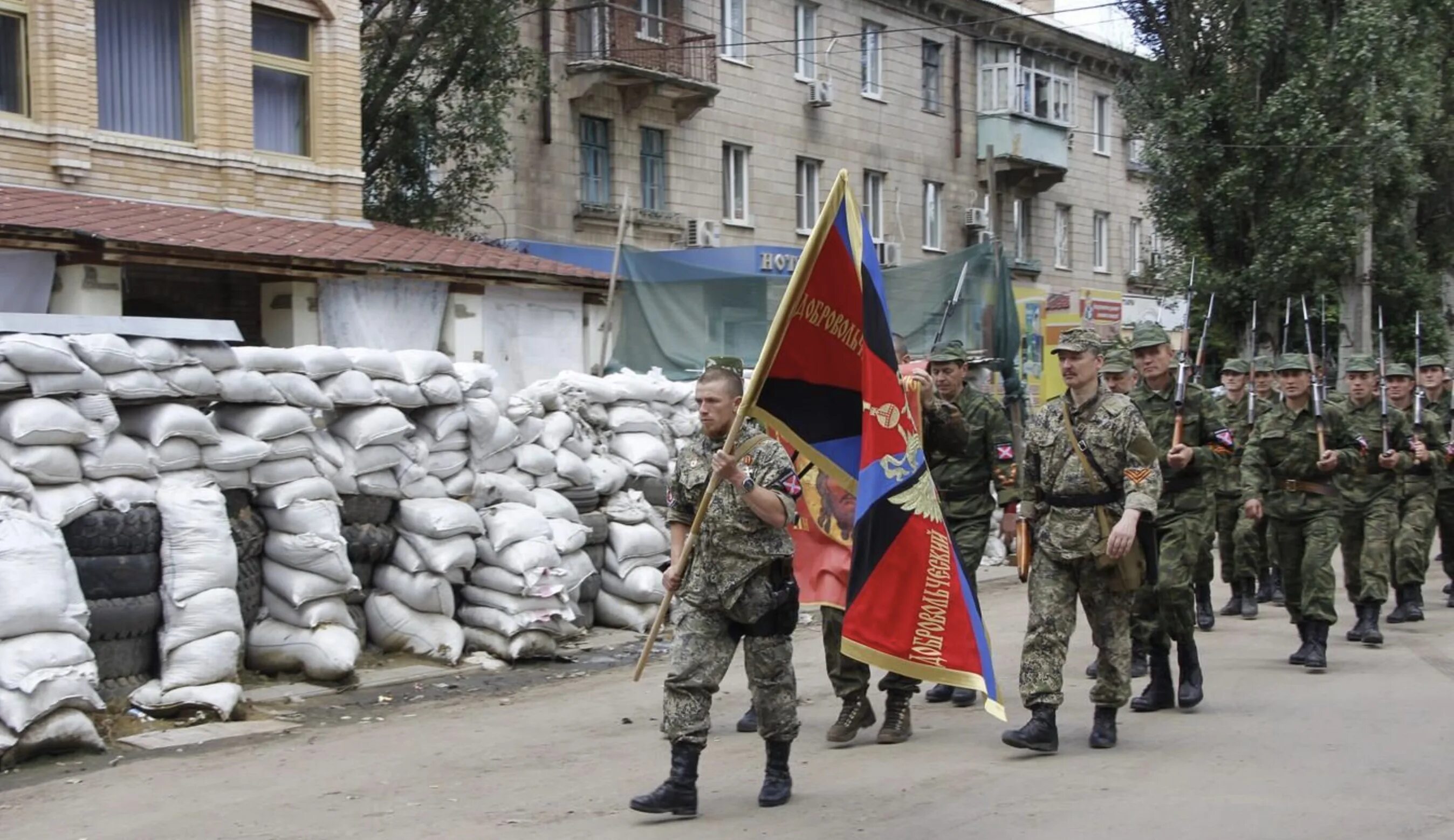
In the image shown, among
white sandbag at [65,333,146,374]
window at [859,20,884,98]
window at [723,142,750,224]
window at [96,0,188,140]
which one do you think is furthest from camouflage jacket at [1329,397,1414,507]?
window at [859,20,884,98]

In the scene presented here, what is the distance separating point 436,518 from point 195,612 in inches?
76.9

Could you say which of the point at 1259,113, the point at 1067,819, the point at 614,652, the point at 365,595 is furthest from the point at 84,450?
the point at 1259,113

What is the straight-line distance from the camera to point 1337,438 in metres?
9.62

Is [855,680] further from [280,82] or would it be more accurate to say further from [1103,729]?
[280,82]

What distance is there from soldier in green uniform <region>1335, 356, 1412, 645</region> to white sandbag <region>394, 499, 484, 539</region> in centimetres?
531

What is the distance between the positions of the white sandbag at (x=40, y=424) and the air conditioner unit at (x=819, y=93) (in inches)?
921

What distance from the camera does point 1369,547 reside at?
1034cm

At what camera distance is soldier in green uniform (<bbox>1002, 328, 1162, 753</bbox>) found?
6746mm

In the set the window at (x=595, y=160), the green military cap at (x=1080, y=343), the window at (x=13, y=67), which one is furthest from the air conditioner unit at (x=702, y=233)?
the green military cap at (x=1080, y=343)

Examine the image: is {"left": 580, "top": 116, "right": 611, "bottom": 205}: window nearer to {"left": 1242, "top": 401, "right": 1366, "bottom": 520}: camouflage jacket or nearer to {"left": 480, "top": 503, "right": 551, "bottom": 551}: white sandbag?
{"left": 480, "top": 503, "right": 551, "bottom": 551}: white sandbag

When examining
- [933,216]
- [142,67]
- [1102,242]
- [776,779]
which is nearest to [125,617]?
[776,779]

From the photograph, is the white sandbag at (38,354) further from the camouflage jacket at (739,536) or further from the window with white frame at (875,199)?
the window with white frame at (875,199)

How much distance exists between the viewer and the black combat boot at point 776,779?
5.94 metres

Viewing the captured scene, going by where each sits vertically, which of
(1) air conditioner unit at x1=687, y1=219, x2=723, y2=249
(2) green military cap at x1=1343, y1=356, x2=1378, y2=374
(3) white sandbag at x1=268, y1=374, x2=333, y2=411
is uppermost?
(1) air conditioner unit at x1=687, y1=219, x2=723, y2=249
